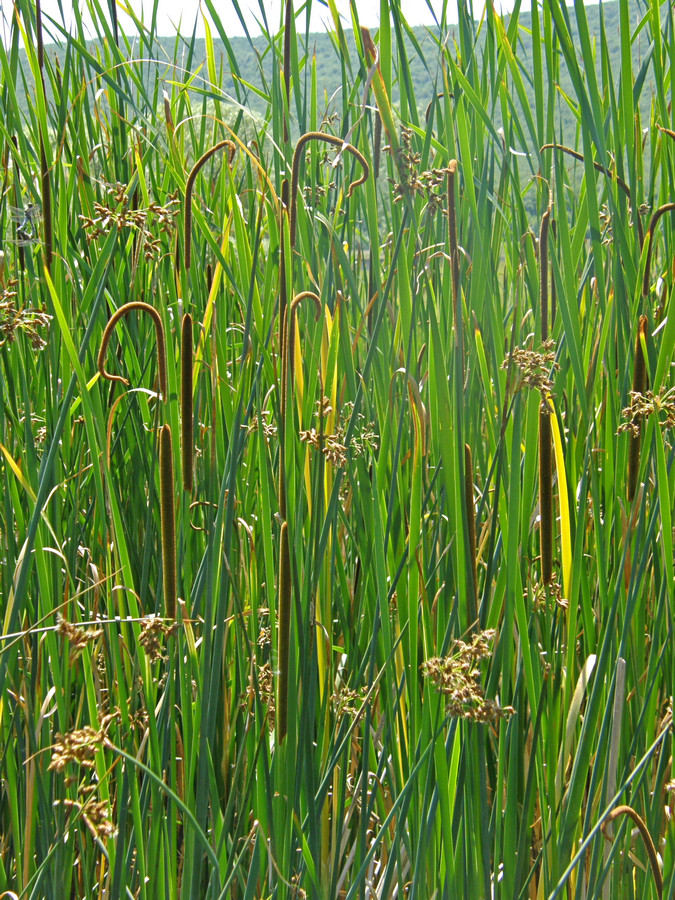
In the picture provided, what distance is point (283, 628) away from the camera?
755 mm

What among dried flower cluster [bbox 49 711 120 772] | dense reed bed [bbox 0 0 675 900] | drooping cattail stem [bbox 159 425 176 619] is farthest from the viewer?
dense reed bed [bbox 0 0 675 900]

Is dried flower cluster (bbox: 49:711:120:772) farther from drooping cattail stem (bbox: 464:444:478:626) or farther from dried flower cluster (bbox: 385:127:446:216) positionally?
dried flower cluster (bbox: 385:127:446:216)

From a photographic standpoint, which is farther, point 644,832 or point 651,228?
point 651,228

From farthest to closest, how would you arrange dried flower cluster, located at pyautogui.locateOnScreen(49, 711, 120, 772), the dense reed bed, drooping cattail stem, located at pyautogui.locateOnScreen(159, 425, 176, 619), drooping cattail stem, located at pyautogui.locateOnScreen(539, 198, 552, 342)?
drooping cattail stem, located at pyautogui.locateOnScreen(539, 198, 552, 342)
the dense reed bed
drooping cattail stem, located at pyautogui.locateOnScreen(159, 425, 176, 619)
dried flower cluster, located at pyautogui.locateOnScreen(49, 711, 120, 772)

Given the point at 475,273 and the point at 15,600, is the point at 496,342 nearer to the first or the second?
the point at 475,273

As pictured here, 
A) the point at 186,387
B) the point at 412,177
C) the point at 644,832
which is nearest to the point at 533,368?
the point at 412,177

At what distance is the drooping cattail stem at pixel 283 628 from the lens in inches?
29.0

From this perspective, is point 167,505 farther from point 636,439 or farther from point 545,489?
point 636,439

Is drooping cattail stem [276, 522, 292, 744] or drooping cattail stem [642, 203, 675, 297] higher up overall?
drooping cattail stem [642, 203, 675, 297]

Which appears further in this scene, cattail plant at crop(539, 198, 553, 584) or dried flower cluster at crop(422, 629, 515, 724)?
cattail plant at crop(539, 198, 553, 584)

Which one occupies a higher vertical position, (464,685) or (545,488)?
(545,488)

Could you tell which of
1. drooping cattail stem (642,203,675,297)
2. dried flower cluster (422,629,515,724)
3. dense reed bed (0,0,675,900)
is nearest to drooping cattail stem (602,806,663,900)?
dense reed bed (0,0,675,900)

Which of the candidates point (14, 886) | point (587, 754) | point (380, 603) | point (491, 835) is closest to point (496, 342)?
point (380, 603)

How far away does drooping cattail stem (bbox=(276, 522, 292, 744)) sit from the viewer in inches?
29.0
